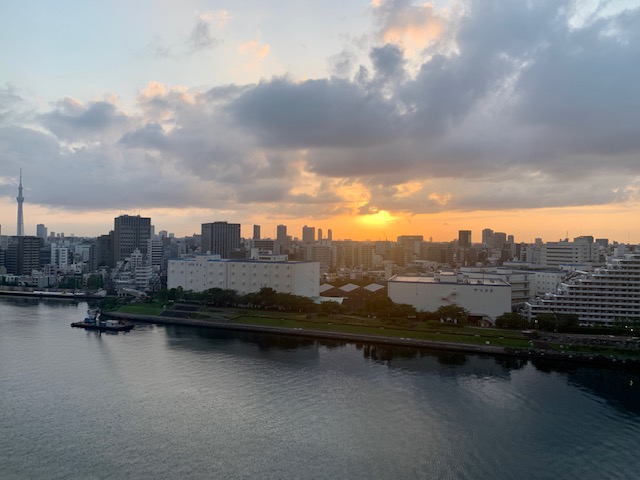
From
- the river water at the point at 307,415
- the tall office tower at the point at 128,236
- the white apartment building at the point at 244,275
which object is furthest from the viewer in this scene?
the tall office tower at the point at 128,236

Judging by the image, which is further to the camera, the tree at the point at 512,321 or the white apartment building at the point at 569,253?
the white apartment building at the point at 569,253

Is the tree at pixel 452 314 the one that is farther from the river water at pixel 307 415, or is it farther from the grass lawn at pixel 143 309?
the grass lawn at pixel 143 309

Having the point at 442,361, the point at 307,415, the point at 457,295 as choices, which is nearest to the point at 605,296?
the point at 457,295

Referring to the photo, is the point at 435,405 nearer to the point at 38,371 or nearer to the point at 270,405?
the point at 270,405

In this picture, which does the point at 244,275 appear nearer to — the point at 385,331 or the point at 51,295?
the point at 385,331

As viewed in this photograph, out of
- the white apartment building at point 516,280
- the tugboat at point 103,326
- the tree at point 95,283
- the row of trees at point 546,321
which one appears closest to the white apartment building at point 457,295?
the row of trees at point 546,321

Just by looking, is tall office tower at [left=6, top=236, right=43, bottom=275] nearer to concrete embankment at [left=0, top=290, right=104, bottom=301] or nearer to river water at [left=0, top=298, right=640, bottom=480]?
concrete embankment at [left=0, top=290, right=104, bottom=301]
